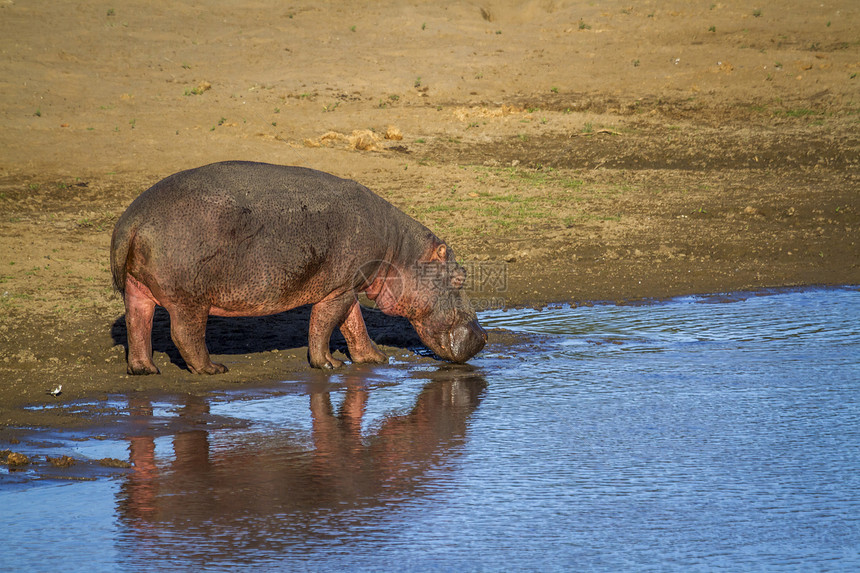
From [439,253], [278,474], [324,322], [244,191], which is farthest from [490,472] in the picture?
[439,253]

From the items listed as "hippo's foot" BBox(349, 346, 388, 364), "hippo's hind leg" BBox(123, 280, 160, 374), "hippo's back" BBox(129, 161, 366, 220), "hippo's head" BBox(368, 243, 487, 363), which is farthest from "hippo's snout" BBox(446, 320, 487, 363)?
"hippo's hind leg" BBox(123, 280, 160, 374)

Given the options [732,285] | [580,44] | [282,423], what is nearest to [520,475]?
[282,423]

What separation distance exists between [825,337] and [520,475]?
4711 millimetres

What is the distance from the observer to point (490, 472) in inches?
219

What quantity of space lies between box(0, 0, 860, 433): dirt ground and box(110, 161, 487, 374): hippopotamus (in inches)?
20.5

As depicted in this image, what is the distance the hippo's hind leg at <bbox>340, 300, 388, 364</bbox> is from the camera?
816 cm

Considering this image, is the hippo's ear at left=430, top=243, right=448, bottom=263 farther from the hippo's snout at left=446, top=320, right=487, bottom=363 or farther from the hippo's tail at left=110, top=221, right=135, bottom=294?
the hippo's tail at left=110, top=221, right=135, bottom=294

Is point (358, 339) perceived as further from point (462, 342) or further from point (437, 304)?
point (462, 342)

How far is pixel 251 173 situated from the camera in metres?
7.44

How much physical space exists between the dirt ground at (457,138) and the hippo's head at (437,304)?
637mm

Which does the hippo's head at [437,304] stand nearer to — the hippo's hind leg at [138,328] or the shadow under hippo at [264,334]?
the shadow under hippo at [264,334]

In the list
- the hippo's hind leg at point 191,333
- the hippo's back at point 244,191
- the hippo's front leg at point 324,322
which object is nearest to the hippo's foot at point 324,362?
the hippo's front leg at point 324,322

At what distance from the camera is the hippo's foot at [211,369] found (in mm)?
7461

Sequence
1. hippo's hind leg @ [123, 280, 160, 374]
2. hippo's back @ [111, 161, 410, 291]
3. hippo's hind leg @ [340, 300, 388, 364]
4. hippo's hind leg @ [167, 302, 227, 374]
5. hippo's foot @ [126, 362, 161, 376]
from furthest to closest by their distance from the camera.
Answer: hippo's hind leg @ [340, 300, 388, 364] → hippo's foot @ [126, 362, 161, 376] → hippo's hind leg @ [123, 280, 160, 374] → hippo's hind leg @ [167, 302, 227, 374] → hippo's back @ [111, 161, 410, 291]
